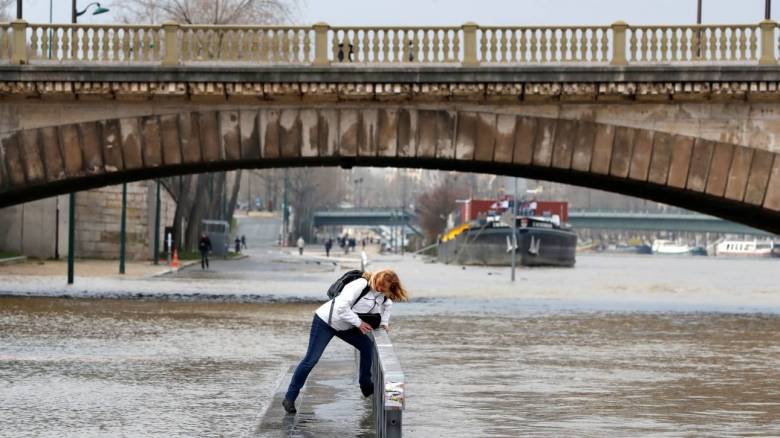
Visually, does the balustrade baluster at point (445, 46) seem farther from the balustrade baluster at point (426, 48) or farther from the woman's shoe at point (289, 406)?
the woman's shoe at point (289, 406)

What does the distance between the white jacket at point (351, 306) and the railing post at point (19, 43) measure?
25599 millimetres

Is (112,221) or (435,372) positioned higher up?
(112,221)

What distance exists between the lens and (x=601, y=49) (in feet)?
131

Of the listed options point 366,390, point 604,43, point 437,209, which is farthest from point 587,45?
point 437,209

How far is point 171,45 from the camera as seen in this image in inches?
1587

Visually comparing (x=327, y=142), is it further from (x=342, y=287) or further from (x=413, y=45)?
(x=342, y=287)

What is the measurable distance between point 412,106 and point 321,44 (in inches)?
106

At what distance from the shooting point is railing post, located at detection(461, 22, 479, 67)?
130ft

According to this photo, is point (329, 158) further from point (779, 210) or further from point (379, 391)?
point (379, 391)

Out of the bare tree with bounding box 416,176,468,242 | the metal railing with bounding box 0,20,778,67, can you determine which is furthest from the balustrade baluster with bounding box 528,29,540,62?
the bare tree with bounding box 416,176,468,242

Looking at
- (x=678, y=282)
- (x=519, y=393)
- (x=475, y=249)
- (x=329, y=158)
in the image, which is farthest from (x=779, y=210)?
(x=475, y=249)

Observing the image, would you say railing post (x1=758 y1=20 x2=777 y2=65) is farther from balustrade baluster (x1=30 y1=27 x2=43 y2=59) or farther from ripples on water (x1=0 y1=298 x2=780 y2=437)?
balustrade baluster (x1=30 y1=27 x2=43 y2=59)

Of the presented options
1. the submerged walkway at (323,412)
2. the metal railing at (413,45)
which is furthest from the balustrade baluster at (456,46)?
the submerged walkway at (323,412)

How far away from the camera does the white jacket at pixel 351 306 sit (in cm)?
1593
